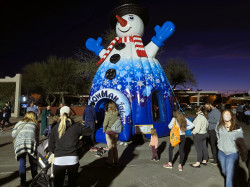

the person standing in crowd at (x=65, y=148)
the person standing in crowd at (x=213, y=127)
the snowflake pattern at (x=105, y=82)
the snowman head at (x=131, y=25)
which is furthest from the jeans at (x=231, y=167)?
the snowman head at (x=131, y=25)

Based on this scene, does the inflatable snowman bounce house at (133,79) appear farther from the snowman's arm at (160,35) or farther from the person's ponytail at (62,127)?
the person's ponytail at (62,127)

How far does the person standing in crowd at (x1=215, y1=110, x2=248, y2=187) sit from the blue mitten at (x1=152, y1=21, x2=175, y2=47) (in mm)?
5257

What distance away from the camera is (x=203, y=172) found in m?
4.05

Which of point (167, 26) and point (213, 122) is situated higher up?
point (167, 26)

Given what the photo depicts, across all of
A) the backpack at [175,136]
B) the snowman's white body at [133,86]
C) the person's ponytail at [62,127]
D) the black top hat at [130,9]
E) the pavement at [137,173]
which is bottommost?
the pavement at [137,173]

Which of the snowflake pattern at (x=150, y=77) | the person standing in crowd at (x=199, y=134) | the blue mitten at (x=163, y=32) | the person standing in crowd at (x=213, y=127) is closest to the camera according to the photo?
Answer: the person standing in crowd at (x=199, y=134)

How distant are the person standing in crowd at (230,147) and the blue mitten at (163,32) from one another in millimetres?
5257

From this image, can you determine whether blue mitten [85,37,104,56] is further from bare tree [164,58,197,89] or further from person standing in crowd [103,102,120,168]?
bare tree [164,58,197,89]

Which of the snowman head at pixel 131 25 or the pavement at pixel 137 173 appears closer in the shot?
the pavement at pixel 137 173

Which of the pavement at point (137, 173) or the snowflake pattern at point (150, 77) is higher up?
the snowflake pattern at point (150, 77)

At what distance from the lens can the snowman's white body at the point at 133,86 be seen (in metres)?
6.59

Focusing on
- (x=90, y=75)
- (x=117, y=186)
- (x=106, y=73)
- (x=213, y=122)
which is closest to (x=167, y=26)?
(x=106, y=73)

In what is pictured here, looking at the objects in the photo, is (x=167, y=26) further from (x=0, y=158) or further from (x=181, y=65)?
(x=181, y=65)

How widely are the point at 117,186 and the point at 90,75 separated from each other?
643 inches
